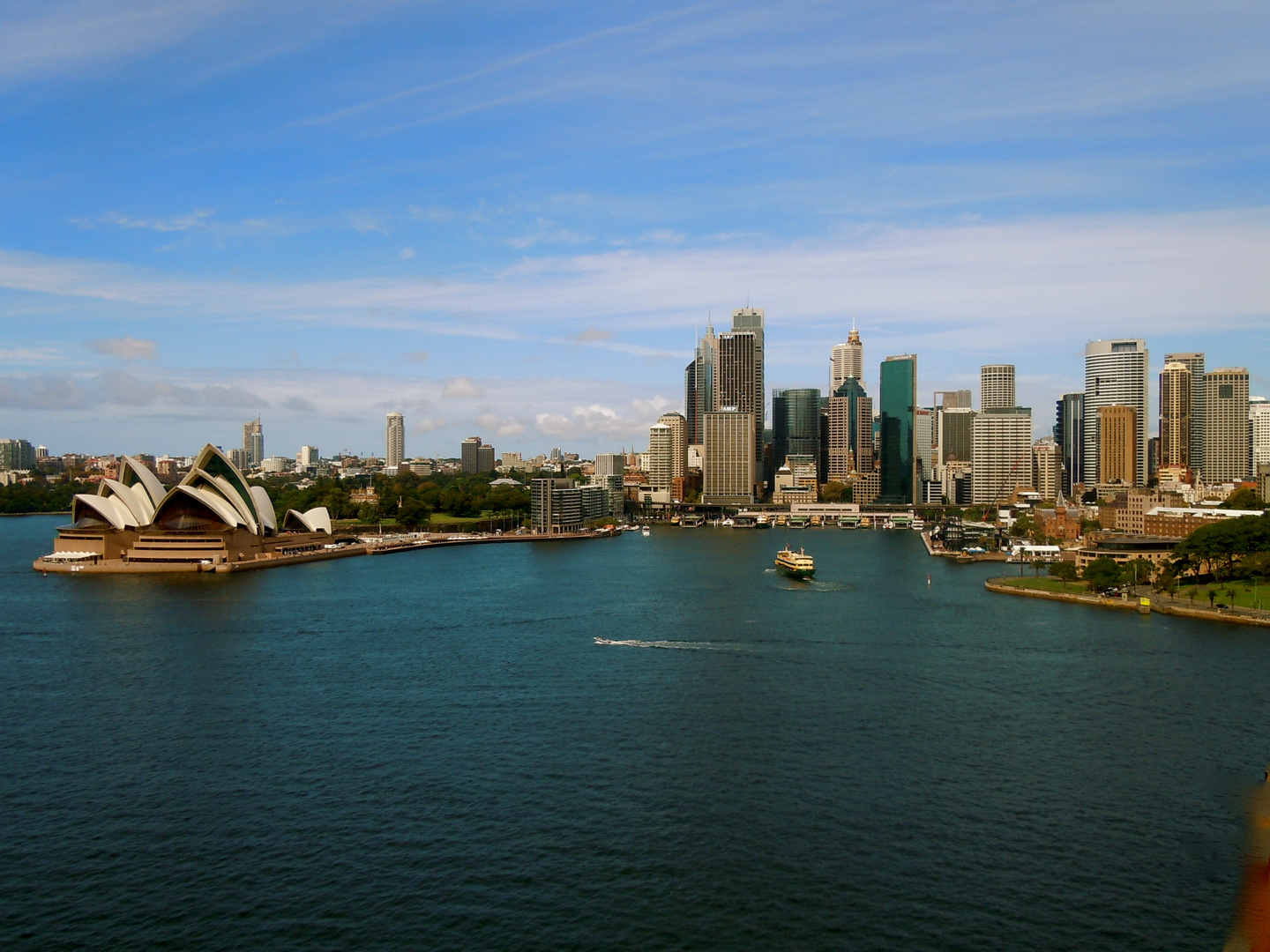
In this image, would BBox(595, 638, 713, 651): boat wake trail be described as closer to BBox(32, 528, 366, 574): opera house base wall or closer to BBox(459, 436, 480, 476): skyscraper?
BBox(32, 528, 366, 574): opera house base wall

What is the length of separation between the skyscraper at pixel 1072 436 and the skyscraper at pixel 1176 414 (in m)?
8.12

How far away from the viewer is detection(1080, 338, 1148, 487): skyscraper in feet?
290

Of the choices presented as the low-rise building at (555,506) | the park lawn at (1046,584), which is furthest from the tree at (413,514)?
the park lawn at (1046,584)

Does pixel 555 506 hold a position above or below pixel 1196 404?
below

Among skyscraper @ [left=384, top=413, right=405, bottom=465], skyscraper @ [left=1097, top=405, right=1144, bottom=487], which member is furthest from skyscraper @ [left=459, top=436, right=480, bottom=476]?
Answer: skyscraper @ [left=1097, top=405, right=1144, bottom=487]

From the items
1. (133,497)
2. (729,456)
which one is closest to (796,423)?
(729,456)

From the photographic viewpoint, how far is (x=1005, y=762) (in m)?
10.9

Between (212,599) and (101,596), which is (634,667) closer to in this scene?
(212,599)

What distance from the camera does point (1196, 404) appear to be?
3381 inches

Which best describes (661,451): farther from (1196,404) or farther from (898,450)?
(1196,404)

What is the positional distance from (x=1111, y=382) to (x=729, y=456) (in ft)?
126

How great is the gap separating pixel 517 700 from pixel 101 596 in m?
15.5

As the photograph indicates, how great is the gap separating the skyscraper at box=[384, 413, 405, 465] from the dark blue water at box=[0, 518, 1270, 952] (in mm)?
125768

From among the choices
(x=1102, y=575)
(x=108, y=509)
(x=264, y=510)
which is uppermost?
(x=108, y=509)
